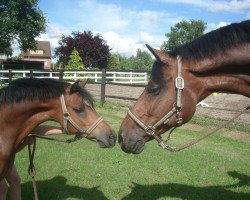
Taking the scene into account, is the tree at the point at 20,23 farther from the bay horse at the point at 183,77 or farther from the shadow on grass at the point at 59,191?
the bay horse at the point at 183,77

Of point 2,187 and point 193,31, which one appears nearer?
point 2,187

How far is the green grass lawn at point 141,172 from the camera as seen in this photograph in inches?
233

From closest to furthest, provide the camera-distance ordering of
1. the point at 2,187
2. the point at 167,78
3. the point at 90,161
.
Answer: the point at 167,78
the point at 2,187
the point at 90,161

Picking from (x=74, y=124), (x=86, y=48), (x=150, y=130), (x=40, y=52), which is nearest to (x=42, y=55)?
(x=40, y=52)

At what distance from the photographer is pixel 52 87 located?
13.9 ft

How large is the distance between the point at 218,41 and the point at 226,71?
358mm

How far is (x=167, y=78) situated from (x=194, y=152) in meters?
5.20

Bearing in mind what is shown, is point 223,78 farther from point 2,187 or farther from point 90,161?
point 90,161


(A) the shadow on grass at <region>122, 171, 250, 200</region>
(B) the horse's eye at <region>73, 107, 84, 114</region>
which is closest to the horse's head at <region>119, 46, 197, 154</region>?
(B) the horse's eye at <region>73, 107, 84, 114</region>

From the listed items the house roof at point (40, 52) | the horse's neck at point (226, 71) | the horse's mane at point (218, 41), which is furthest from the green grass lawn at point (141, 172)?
the house roof at point (40, 52)

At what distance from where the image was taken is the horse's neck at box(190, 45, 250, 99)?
3.58 meters

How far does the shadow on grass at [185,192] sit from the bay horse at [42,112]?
1.94 meters

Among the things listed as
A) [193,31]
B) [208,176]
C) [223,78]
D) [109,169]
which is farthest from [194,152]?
[193,31]

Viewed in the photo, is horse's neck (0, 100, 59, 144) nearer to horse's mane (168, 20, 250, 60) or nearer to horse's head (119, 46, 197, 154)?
horse's head (119, 46, 197, 154)
